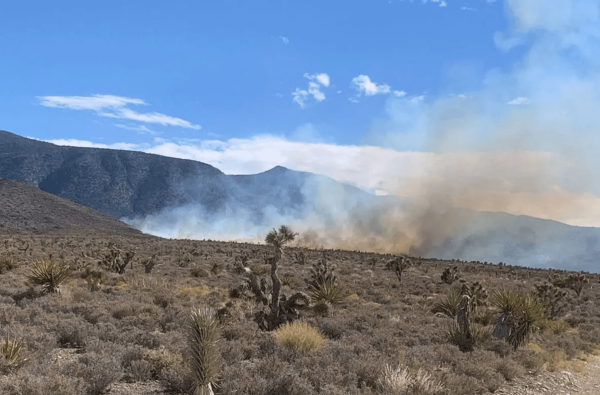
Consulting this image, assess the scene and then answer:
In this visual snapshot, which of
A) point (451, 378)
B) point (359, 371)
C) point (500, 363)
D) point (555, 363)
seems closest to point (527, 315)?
point (555, 363)

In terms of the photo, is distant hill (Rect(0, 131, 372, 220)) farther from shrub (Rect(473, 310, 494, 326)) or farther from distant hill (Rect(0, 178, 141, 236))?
shrub (Rect(473, 310, 494, 326))

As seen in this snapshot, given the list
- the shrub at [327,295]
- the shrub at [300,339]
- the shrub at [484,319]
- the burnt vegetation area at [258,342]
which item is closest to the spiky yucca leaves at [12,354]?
the burnt vegetation area at [258,342]

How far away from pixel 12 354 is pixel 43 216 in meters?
81.9

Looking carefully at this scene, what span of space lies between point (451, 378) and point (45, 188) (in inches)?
6345

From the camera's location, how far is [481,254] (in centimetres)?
17488

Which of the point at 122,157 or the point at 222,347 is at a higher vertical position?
the point at 122,157

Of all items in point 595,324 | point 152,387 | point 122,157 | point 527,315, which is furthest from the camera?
point 122,157

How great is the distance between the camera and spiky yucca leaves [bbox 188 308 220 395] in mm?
7492

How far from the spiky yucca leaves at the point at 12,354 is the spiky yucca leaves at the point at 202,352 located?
12.1 feet

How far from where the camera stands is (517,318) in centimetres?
1316

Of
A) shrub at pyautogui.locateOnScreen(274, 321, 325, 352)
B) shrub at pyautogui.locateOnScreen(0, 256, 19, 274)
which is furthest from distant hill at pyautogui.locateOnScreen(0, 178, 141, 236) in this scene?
shrub at pyautogui.locateOnScreen(274, 321, 325, 352)

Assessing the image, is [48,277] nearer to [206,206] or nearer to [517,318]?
[517,318]

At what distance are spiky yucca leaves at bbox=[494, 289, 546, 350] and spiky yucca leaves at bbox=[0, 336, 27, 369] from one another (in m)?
12.6

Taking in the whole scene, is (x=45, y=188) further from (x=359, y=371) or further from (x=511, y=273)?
(x=359, y=371)
